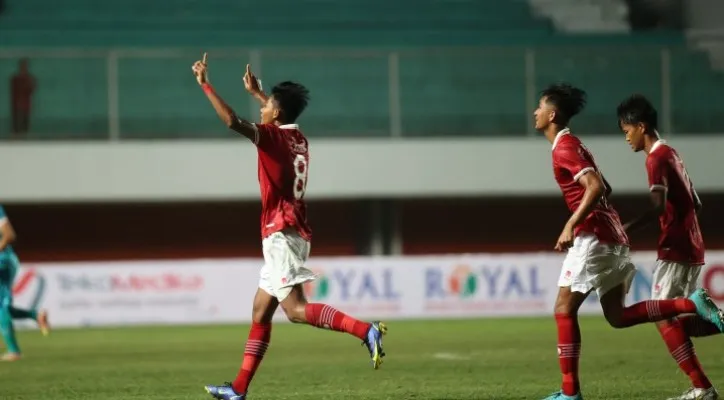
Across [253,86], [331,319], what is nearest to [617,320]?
[331,319]

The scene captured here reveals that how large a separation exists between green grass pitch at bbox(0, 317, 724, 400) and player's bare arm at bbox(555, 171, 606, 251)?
6.04 ft

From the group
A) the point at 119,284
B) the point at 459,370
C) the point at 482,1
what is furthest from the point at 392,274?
the point at 459,370

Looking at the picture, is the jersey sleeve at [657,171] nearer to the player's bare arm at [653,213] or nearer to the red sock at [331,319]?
the player's bare arm at [653,213]

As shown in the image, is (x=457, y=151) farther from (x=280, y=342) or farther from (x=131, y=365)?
(x=131, y=365)

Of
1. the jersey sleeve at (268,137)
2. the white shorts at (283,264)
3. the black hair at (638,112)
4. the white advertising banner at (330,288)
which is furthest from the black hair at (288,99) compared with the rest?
the white advertising banner at (330,288)

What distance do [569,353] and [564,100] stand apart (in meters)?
1.63

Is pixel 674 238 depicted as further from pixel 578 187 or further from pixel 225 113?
pixel 225 113

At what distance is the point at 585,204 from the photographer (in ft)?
26.3

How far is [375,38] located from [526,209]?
460 centimetres

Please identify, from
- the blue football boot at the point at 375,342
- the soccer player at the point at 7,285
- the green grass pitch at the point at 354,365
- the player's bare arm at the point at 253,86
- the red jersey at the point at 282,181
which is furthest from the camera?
the soccer player at the point at 7,285

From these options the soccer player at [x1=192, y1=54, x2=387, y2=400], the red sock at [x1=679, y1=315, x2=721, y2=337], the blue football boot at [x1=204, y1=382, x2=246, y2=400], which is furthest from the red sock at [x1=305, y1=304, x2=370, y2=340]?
the red sock at [x1=679, y1=315, x2=721, y2=337]

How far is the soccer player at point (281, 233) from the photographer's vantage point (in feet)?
27.5

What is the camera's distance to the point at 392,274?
2094 centimetres

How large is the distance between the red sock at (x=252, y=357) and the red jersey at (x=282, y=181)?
643mm
